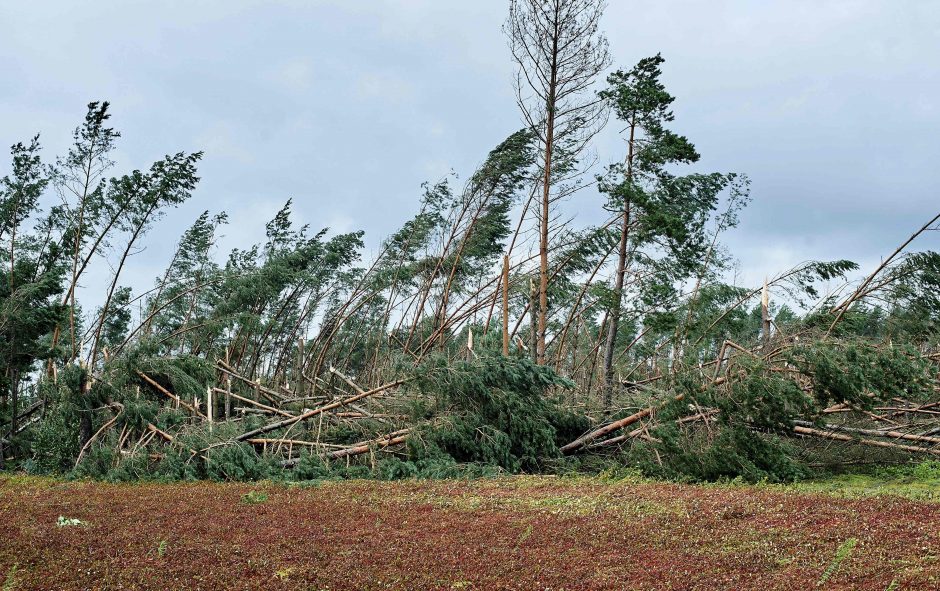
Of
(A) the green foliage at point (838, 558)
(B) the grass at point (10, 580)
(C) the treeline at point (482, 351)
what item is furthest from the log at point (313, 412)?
(A) the green foliage at point (838, 558)

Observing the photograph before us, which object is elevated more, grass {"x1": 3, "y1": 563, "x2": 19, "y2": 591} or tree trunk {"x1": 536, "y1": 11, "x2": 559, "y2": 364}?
tree trunk {"x1": 536, "y1": 11, "x2": 559, "y2": 364}

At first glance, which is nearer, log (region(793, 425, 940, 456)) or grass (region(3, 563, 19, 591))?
grass (region(3, 563, 19, 591))

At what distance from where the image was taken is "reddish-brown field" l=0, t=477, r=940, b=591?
554cm

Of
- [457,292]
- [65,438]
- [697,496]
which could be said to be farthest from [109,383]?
[457,292]

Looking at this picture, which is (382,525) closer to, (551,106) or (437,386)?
(437,386)

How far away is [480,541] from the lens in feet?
22.3

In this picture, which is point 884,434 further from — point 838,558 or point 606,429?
point 838,558

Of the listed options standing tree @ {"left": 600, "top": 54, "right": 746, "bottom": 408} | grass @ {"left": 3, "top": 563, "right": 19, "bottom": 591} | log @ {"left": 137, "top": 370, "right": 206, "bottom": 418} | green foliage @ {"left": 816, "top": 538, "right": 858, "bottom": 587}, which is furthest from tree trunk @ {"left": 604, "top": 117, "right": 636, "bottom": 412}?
grass @ {"left": 3, "top": 563, "right": 19, "bottom": 591}

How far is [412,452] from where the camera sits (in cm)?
1277

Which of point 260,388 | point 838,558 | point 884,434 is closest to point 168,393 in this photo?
point 260,388

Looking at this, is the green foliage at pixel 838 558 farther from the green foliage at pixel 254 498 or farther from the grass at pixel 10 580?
the green foliage at pixel 254 498

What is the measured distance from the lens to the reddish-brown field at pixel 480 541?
5539 mm

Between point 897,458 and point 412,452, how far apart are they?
Answer: 7410mm

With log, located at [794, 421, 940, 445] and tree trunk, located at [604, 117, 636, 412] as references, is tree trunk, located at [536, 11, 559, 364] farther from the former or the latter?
log, located at [794, 421, 940, 445]
